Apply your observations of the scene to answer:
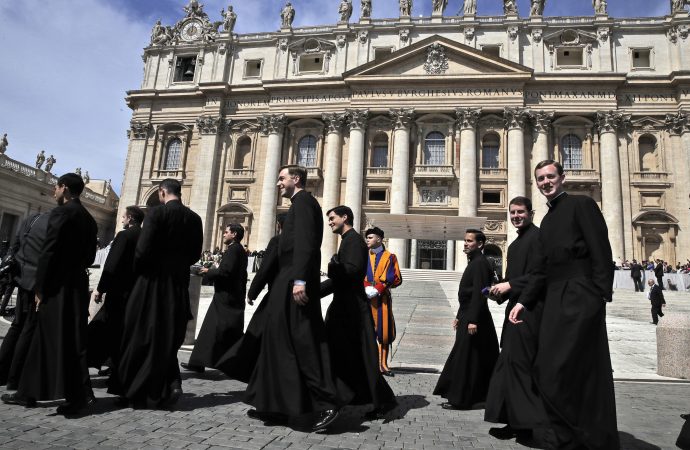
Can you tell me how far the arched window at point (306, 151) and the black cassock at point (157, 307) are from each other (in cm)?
3032

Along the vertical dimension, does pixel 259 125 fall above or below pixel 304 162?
above

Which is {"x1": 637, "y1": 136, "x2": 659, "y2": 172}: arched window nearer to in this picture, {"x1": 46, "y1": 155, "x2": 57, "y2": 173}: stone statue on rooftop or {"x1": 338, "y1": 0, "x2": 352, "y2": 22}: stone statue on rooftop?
{"x1": 338, "y1": 0, "x2": 352, "y2": 22}: stone statue on rooftop

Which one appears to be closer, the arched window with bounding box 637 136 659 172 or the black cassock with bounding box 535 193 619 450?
the black cassock with bounding box 535 193 619 450

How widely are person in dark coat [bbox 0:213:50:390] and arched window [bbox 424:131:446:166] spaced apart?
96.3 ft

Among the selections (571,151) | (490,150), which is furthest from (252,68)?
(571,151)

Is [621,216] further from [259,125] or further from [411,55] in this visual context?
[259,125]

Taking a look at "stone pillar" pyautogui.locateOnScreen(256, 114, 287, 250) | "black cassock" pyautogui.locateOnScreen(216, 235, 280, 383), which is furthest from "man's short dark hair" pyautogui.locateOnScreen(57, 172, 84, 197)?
"stone pillar" pyautogui.locateOnScreen(256, 114, 287, 250)

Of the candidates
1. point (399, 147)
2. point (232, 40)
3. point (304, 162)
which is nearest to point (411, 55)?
point (399, 147)

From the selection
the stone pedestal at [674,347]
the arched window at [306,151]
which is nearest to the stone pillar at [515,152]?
the arched window at [306,151]

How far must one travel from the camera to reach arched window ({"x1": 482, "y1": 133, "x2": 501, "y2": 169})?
32000 mm

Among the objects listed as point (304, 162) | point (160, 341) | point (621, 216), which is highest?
point (304, 162)

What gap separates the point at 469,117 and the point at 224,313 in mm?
28773

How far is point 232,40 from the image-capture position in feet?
123

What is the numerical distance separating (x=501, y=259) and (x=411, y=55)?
631 inches
